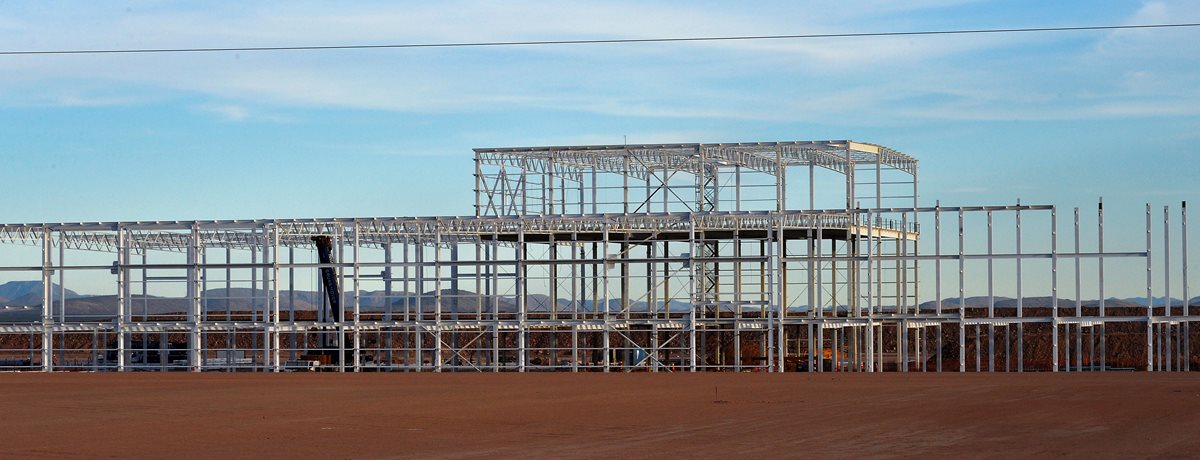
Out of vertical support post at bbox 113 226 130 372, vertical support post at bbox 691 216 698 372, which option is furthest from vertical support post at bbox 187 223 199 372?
vertical support post at bbox 691 216 698 372

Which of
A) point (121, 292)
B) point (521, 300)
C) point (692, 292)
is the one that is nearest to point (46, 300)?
point (121, 292)

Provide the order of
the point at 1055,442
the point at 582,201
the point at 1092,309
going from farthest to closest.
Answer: the point at 1092,309
the point at 582,201
the point at 1055,442

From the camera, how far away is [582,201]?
46.5 meters

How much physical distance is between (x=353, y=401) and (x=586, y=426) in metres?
6.89

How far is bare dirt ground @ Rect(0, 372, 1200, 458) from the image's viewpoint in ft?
52.0

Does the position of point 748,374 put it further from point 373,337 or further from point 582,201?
point 373,337

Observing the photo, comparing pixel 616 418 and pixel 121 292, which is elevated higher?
pixel 121 292

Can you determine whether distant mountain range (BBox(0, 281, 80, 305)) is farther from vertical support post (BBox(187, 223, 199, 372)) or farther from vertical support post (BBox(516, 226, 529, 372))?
vertical support post (BBox(516, 226, 529, 372))

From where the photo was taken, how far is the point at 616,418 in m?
20.3

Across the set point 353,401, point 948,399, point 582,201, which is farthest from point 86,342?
point 948,399

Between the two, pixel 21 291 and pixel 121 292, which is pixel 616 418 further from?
pixel 21 291

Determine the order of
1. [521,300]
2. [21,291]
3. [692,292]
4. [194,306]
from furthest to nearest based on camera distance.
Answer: [21,291] → [194,306] → [521,300] → [692,292]

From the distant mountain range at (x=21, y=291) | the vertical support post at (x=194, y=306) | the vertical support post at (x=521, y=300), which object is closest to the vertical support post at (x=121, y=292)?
the vertical support post at (x=194, y=306)

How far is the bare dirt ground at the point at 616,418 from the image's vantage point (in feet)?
52.0
